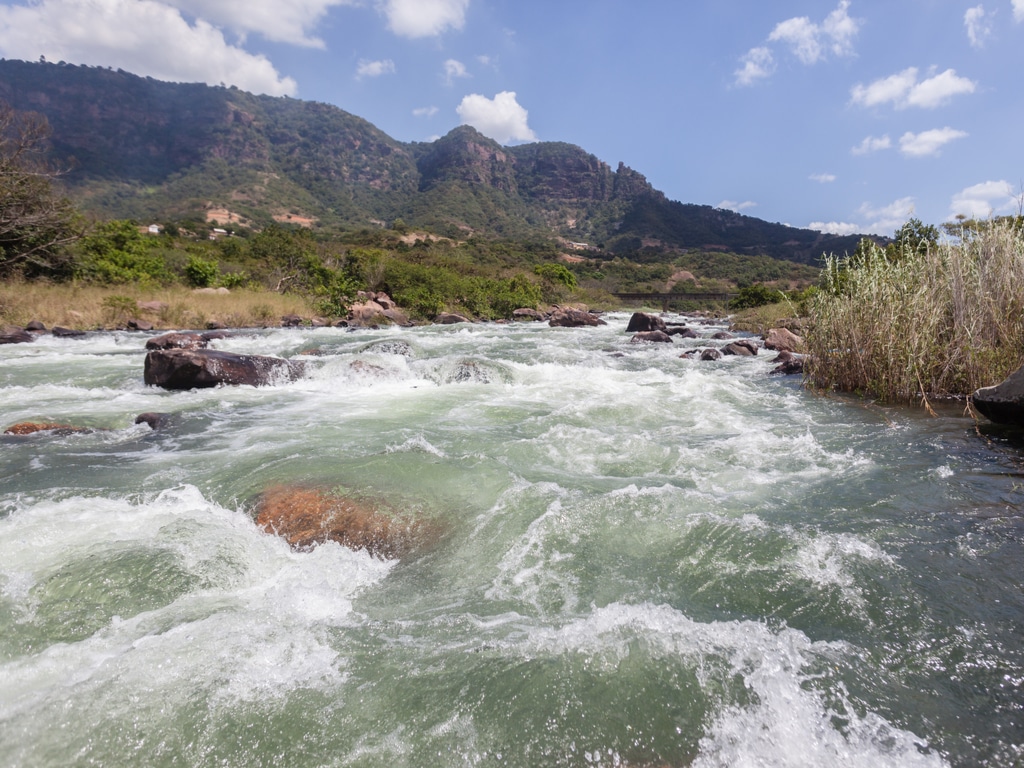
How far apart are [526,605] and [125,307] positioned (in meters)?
20.5

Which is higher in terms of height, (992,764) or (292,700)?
(992,764)

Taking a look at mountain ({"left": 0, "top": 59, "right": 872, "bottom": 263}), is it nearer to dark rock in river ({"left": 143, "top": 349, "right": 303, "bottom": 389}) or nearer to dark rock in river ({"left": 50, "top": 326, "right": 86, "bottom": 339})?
dark rock in river ({"left": 50, "top": 326, "right": 86, "bottom": 339})

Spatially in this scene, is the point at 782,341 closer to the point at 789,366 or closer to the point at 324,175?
the point at 789,366

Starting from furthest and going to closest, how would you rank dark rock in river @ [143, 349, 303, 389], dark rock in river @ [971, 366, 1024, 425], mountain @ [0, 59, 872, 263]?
1. mountain @ [0, 59, 872, 263]
2. dark rock in river @ [143, 349, 303, 389]
3. dark rock in river @ [971, 366, 1024, 425]

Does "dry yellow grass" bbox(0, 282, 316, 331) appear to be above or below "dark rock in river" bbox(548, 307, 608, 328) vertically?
below

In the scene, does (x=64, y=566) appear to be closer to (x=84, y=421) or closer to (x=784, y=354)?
(x=84, y=421)

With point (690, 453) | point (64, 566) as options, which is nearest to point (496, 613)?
point (64, 566)

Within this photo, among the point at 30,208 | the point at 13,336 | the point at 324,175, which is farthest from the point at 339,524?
the point at 324,175

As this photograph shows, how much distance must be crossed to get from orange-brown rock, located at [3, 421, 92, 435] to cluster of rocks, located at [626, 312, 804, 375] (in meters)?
11.3

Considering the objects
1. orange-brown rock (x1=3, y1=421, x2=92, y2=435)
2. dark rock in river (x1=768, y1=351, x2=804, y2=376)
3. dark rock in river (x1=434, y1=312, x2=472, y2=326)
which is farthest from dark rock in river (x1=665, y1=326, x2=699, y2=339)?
orange-brown rock (x1=3, y1=421, x2=92, y2=435)

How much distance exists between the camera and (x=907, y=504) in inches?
150

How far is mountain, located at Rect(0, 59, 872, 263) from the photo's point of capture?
99375 mm

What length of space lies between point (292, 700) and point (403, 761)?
22.2 inches

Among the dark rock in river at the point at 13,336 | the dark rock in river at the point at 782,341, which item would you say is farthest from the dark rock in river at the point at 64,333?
the dark rock in river at the point at 782,341
